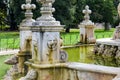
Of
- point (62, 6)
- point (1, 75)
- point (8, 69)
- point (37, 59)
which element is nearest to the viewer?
point (37, 59)

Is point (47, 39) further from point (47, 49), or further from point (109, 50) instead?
point (109, 50)

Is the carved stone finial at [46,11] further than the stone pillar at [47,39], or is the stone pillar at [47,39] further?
the carved stone finial at [46,11]

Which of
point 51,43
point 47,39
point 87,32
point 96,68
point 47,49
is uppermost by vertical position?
point 87,32

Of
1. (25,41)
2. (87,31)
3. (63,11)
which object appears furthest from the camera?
(63,11)

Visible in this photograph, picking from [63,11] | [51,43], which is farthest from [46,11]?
[63,11]

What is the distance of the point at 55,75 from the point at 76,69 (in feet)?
2.61

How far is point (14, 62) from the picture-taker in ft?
51.2

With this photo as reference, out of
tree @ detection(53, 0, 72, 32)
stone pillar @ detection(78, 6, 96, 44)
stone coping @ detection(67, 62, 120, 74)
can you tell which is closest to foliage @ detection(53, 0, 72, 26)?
tree @ detection(53, 0, 72, 32)

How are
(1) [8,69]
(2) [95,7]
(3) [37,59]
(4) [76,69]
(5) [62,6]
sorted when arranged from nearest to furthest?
(4) [76,69]
(3) [37,59]
(1) [8,69]
(5) [62,6]
(2) [95,7]

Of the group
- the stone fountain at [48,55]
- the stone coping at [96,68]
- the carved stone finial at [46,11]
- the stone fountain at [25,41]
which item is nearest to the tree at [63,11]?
the stone fountain at [25,41]

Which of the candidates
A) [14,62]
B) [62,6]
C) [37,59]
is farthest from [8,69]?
[62,6]

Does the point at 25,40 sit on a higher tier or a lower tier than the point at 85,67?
higher

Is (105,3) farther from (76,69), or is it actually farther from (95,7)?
(76,69)

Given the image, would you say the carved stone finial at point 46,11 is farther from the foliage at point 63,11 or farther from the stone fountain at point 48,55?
the foliage at point 63,11
